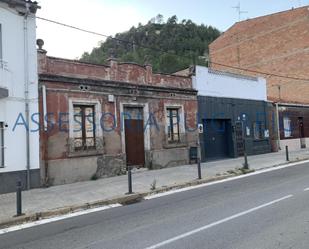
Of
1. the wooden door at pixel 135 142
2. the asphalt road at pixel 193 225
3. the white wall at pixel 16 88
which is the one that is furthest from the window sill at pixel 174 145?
the asphalt road at pixel 193 225

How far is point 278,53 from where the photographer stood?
38469 mm

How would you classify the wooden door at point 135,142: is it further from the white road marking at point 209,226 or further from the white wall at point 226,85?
the white road marking at point 209,226

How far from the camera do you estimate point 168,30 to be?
38156 millimetres

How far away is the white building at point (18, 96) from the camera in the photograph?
45.1 ft

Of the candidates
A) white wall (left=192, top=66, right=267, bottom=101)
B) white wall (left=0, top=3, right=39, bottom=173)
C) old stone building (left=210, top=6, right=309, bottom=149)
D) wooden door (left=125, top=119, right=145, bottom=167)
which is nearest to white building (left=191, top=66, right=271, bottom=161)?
white wall (left=192, top=66, right=267, bottom=101)

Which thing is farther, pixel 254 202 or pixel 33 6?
pixel 33 6

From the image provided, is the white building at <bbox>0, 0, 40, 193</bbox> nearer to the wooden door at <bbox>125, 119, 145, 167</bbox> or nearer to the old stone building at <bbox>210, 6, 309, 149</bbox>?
the wooden door at <bbox>125, 119, 145, 167</bbox>

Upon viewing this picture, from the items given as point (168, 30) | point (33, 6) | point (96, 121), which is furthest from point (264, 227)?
point (168, 30)

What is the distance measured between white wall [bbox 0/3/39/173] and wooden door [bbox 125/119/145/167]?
472cm

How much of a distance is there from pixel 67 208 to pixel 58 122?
229 inches

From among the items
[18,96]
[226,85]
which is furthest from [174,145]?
[18,96]

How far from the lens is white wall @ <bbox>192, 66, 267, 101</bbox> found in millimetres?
22359

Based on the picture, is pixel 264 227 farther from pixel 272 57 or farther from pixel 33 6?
pixel 272 57

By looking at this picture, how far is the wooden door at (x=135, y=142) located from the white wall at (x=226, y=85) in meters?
4.94
